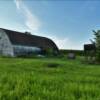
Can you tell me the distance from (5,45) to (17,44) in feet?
8.06

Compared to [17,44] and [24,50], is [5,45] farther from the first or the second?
[24,50]

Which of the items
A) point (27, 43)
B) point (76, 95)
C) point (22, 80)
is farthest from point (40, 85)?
point (27, 43)

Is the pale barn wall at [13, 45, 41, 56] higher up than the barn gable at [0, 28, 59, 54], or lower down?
lower down

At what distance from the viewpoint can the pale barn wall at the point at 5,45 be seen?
48.1 meters

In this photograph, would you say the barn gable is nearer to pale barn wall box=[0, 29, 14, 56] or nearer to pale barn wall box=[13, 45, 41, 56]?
pale barn wall box=[13, 45, 41, 56]

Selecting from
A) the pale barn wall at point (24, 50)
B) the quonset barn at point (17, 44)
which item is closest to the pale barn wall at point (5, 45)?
the quonset barn at point (17, 44)

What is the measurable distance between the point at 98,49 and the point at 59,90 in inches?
964

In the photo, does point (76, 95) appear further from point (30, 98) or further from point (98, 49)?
point (98, 49)

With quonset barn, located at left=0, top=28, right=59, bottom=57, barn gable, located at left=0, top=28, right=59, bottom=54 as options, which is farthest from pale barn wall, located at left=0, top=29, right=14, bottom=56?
barn gable, located at left=0, top=28, right=59, bottom=54

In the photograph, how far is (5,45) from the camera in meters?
49.2

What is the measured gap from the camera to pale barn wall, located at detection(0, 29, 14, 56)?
4808 centimetres

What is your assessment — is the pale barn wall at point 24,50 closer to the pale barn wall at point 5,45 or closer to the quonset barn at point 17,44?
the quonset barn at point 17,44

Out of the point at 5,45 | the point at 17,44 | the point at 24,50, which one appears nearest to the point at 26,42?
the point at 24,50

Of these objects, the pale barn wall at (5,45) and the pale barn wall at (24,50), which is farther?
the pale barn wall at (24,50)
